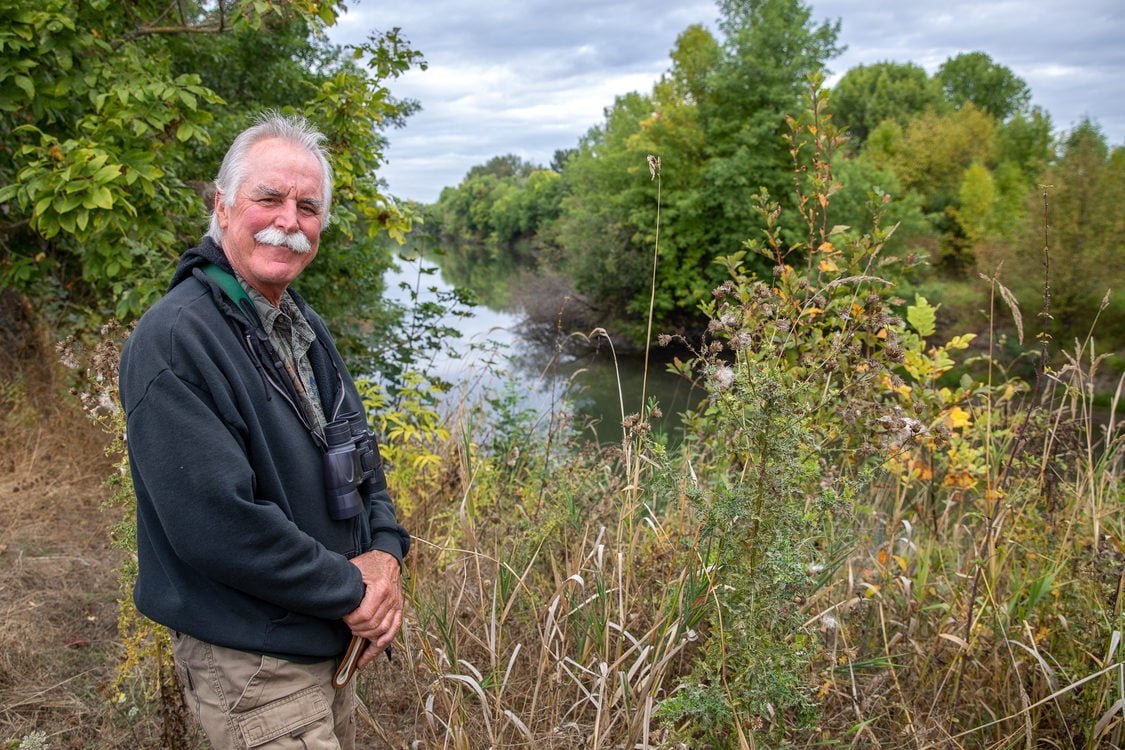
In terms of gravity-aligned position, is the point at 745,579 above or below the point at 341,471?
below

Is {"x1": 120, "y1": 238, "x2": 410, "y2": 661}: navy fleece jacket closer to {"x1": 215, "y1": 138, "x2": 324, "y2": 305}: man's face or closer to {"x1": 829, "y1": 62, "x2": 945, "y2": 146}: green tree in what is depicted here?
{"x1": 215, "y1": 138, "x2": 324, "y2": 305}: man's face

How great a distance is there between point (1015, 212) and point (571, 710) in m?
29.5

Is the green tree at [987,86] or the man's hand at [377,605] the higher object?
the green tree at [987,86]

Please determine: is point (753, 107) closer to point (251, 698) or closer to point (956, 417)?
point (956, 417)

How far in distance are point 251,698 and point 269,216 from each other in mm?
967

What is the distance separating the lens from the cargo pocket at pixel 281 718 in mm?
1452

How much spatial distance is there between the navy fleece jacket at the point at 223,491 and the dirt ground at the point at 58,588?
0.78 meters

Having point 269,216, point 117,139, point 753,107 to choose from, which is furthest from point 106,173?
point 753,107

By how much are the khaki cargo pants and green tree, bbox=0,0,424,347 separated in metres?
2.63

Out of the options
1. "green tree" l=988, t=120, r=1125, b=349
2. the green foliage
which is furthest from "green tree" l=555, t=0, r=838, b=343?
the green foliage

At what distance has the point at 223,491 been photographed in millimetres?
1311

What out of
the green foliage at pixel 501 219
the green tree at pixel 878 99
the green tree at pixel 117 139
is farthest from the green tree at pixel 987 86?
the green tree at pixel 117 139

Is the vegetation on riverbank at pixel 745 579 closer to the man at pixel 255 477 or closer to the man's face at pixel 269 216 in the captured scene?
the man at pixel 255 477

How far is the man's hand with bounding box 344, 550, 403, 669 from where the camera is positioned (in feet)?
5.04
